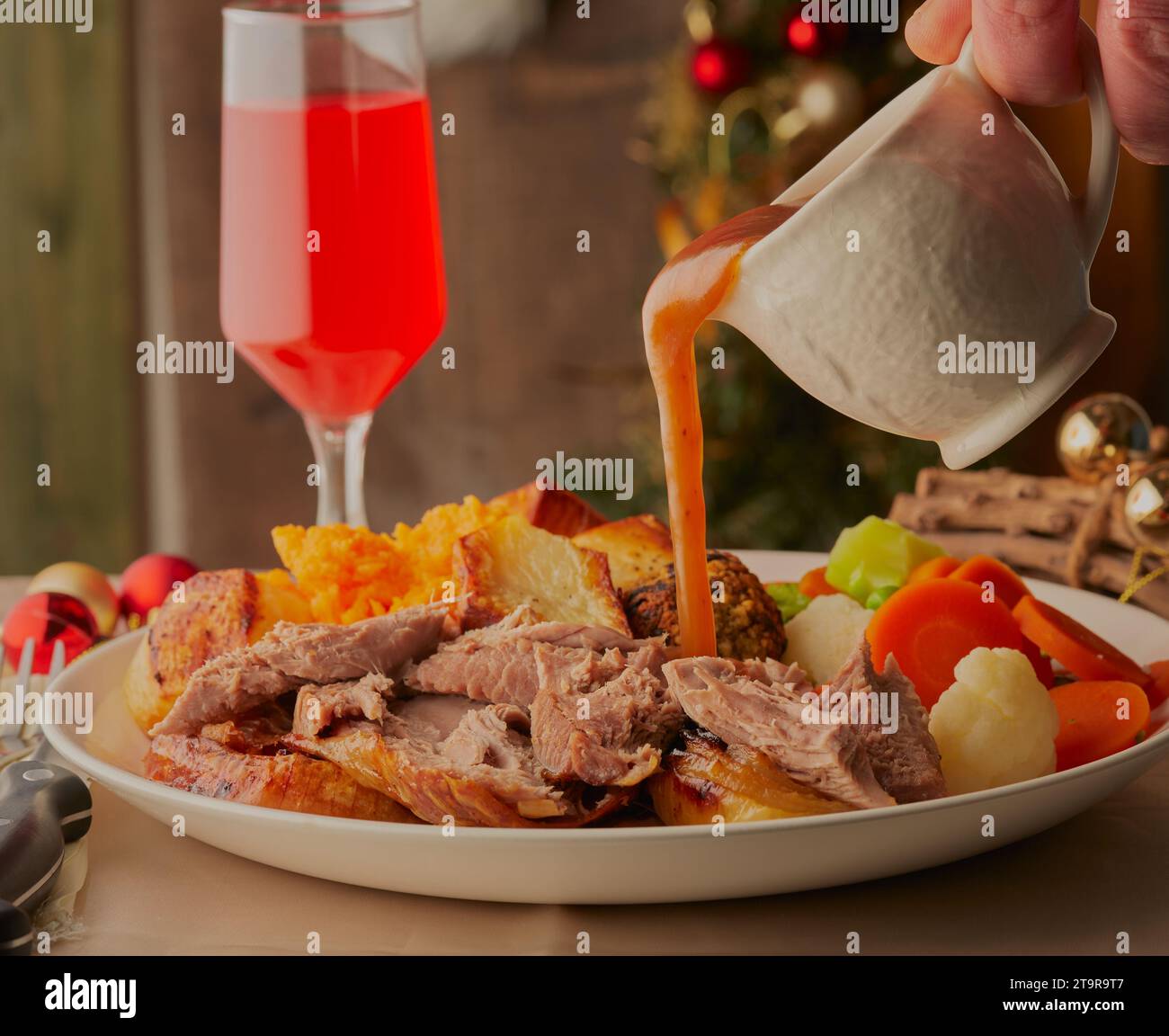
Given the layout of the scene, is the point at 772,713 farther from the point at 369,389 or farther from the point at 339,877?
the point at 369,389

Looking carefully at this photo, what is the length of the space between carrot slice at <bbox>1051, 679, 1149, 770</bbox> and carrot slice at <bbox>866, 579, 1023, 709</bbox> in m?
0.10

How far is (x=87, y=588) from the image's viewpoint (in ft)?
6.81

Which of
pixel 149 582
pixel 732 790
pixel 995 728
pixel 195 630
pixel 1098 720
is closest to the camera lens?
pixel 732 790

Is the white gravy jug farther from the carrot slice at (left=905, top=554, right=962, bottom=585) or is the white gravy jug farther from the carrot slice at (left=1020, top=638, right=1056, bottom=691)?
the carrot slice at (left=905, top=554, right=962, bottom=585)

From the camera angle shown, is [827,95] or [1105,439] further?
[827,95]

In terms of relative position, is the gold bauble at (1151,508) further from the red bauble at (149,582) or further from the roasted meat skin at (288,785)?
the red bauble at (149,582)

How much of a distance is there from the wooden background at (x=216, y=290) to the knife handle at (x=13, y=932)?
3.01m

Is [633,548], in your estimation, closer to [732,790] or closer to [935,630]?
[935,630]

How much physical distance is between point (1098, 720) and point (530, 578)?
2.04ft

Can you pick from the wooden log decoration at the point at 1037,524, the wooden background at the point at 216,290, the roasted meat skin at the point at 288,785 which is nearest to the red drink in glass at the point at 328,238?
the roasted meat skin at the point at 288,785

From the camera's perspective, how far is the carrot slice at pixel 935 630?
1481 millimetres

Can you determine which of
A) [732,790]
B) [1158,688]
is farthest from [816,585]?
[732,790]
